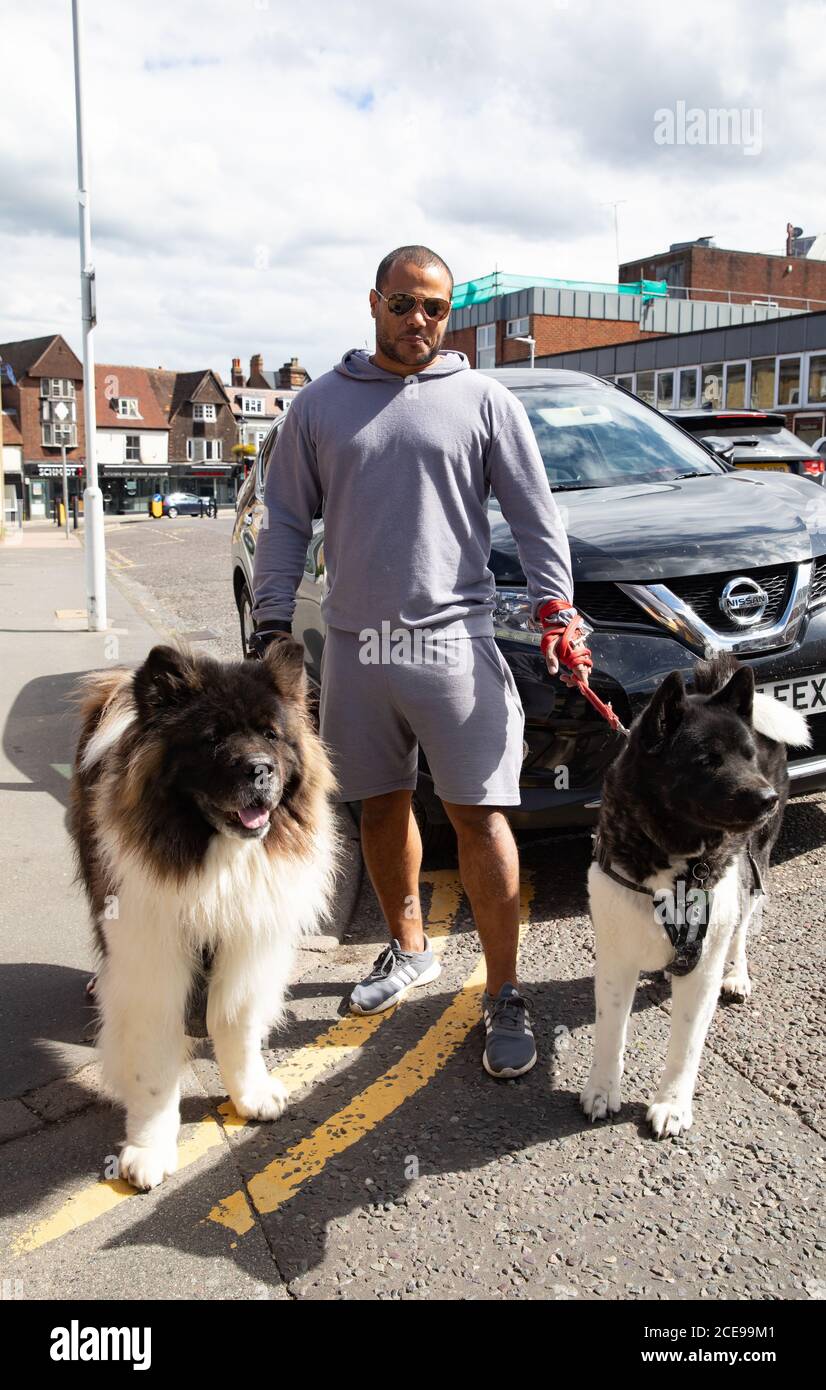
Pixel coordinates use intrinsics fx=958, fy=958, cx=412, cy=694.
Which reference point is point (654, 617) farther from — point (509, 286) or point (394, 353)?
point (509, 286)

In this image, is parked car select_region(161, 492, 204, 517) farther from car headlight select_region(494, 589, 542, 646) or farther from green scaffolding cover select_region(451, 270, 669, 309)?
car headlight select_region(494, 589, 542, 646)

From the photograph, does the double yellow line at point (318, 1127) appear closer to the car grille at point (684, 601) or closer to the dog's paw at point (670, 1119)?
the dog's paw at point (670, 1119)

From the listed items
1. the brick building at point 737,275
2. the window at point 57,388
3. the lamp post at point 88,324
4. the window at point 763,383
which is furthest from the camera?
the window at point 57,388

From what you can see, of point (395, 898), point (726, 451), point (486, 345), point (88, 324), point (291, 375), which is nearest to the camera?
point (395, 898)

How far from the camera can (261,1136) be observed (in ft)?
9.56

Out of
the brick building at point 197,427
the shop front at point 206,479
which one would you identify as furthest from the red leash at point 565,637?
the brick building at point 197,427

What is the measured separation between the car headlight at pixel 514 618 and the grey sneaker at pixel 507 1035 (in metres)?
1.39

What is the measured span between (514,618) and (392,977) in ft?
5.01

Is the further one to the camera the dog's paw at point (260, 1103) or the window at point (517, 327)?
the window at point (517, 327)

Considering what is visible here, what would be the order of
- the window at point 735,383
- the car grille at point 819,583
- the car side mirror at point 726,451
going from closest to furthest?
1. the car grille at point 819,583
2. the car side mirror at point 726,451
3. the window at point 735,383

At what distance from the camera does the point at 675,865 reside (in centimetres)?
281

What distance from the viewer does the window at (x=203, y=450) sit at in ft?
240

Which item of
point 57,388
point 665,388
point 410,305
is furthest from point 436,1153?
point 57,388

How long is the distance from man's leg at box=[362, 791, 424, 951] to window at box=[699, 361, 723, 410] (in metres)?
37.2
